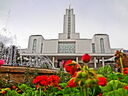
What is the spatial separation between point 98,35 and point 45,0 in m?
36.1

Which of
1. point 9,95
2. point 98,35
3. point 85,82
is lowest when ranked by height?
point 9,95

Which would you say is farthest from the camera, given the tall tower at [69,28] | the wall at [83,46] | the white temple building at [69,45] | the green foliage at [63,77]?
the tall tower at [69,28]

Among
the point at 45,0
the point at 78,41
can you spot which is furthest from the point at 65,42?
the point at 45,0

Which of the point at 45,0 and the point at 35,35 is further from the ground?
the point at 35,35

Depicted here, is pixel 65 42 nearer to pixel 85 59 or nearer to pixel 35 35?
pixel 35 35

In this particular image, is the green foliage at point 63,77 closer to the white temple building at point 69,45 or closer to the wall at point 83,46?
the white temple building at point 69,45

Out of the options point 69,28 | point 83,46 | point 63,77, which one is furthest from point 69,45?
point 63,77

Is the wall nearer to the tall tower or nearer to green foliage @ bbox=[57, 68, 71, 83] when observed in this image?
the tall tower

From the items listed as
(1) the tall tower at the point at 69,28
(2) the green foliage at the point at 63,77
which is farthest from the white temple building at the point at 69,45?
(2) the green foliage at the point at 63,77

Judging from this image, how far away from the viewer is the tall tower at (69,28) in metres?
50.7

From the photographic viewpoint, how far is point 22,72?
4.48 m

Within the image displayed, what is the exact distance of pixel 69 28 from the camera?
52.1 m

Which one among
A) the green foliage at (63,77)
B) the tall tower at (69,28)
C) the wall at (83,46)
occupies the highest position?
the tall tower at (69,28)

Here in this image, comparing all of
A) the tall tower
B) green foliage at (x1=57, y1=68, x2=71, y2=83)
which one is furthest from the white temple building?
green foliage at (x1=57, y1=68, x2=71, y2=83)
